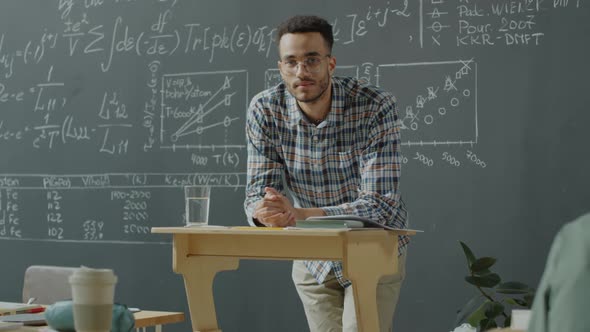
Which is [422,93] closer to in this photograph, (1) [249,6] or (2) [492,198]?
(2) [492,198]

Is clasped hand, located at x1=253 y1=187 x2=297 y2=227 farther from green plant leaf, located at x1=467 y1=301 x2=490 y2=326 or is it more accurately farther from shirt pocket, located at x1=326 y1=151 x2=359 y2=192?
green plant leaf, located at x1=467 y1=301 x2=490 y2=326

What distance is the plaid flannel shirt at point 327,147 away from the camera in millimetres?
3039

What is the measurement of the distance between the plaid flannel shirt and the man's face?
0.11m

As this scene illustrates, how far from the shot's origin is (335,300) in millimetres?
3113

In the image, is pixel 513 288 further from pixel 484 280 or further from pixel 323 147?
pixel 323 147

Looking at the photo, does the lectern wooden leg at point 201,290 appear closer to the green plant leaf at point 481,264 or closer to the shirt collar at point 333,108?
the shirt collar at point 333,108

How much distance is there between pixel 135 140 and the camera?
4.79 metres

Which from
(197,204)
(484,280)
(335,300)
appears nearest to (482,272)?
(484,280)

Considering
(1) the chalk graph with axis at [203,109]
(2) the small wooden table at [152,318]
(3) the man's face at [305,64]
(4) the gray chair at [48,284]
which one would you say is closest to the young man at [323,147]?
(3) the man's face at [305,64]

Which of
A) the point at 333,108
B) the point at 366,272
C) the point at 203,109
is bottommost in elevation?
the point at 366,272

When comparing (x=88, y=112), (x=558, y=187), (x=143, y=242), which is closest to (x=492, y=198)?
(x=558, y=187)

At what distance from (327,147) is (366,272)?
63 cm

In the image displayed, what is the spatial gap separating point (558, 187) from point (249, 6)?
180cm

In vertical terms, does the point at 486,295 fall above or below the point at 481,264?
below
